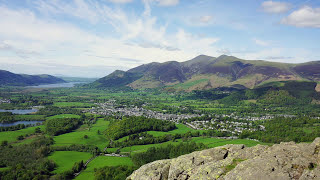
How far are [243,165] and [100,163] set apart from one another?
80347 millimetres

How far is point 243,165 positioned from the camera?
2266cm

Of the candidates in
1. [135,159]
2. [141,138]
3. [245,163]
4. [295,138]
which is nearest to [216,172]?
[245,163]

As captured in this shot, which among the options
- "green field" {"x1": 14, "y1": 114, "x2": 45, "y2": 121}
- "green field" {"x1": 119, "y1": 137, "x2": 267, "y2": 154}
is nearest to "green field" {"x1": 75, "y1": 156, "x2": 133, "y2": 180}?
"green field" {"x1": 119, "y1": 137, "x2": 267, "y2": 154}

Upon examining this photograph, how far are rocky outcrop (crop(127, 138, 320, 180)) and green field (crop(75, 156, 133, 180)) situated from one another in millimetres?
55998

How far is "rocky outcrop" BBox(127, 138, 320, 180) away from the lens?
2023cm

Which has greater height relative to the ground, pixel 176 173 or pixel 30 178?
pixel 176 173

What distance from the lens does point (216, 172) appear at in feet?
77.7

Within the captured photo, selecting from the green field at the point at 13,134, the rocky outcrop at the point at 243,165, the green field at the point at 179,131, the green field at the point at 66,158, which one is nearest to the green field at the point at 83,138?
the green field at the point at 66,158

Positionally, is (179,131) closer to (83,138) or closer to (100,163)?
(83,138)

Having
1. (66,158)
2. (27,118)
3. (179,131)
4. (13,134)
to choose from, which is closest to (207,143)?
(179,131)

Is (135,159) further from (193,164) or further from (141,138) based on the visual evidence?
(193,164)

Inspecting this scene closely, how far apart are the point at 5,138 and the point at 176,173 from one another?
138m

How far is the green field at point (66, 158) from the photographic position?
86094mm

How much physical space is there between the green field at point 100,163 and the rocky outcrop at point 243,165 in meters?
56.0
